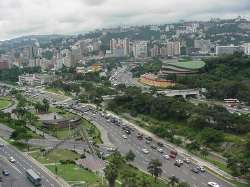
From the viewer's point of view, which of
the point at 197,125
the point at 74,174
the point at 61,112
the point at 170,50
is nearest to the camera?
the point at 74,174

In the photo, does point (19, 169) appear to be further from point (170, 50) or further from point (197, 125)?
point (170, 50)

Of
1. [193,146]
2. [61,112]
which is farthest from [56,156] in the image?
[61,112]

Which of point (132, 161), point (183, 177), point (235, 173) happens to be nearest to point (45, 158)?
point (132, 161)

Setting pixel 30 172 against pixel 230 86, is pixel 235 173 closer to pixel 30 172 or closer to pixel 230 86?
pixel 30 172

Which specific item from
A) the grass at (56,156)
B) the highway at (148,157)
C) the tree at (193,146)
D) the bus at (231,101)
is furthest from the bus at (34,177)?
the bus at (231,101)

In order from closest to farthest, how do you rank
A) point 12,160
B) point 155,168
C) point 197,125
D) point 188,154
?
point 155,168 < point 12,160 < point 188,154 < point 197,125

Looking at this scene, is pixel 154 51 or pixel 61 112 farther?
pixel 154 51
